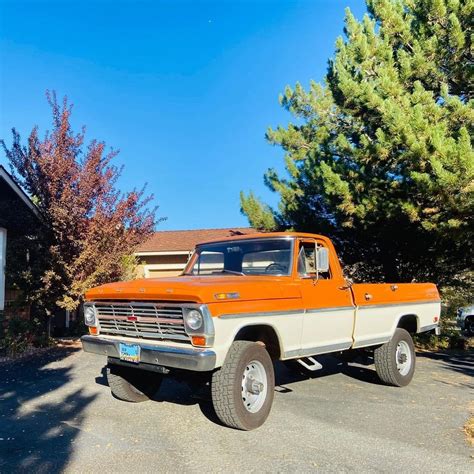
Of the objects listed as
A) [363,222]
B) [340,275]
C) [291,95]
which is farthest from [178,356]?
[291,95]

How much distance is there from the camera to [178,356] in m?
4.48

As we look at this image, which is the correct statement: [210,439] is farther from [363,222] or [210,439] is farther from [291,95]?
[291,95]

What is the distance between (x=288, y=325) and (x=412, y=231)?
682 cm

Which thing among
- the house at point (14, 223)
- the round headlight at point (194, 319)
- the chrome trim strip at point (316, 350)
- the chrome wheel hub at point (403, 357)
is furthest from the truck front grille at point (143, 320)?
the house at point (14, 223)

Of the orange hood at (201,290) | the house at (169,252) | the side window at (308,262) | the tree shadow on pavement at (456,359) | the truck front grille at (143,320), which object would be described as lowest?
the tree shadow on pavement at (456,359)

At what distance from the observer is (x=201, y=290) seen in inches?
177

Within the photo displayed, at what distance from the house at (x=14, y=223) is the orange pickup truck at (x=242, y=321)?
16.4 feet

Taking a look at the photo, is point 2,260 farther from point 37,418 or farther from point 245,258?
point 245,258

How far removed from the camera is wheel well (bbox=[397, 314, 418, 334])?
763cm

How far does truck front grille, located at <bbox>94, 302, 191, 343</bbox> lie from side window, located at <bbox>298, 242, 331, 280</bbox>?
182 cm

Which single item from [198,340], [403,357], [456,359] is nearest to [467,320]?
[456,359]

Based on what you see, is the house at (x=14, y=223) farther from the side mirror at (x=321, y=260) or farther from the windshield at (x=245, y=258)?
the side mirror at (x=321, y=260)

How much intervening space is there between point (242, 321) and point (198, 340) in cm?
51

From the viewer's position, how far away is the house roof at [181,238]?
20.1 meters
